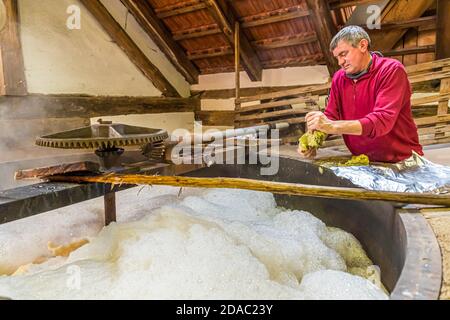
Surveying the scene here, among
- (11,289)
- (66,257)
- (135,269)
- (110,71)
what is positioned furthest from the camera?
(110,71)

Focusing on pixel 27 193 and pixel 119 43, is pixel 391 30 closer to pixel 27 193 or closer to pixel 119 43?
pixel 119 43

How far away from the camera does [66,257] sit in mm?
1984

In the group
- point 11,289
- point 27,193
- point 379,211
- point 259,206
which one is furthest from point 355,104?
point 11,289

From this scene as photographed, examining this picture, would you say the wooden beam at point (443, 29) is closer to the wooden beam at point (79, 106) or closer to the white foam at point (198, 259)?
the white foam at point (198, 259)

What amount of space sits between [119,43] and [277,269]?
4.88 metres

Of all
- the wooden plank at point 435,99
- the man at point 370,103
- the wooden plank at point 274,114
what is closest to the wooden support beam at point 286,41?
the wooden plank at point 274,114

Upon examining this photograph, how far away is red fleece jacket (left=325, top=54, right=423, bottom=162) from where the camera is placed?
191 cm

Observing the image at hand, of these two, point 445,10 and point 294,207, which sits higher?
point 445,10

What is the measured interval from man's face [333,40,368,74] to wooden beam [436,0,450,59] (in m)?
2.95

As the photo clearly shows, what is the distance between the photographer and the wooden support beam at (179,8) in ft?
16.0

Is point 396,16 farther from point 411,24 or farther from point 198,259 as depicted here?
point 198,259

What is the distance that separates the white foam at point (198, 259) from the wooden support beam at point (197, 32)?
12.1 feet

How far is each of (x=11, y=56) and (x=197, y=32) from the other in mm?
2891

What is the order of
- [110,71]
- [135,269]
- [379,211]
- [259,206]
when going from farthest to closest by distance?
[110,71]
[259,206]
[379,211]
[135,269]
